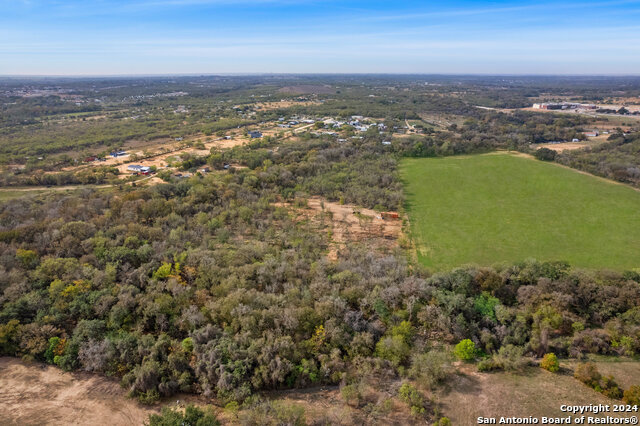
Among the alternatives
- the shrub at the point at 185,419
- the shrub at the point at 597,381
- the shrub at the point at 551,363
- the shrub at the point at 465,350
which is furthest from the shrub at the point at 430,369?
the shrub at the point at 185,419

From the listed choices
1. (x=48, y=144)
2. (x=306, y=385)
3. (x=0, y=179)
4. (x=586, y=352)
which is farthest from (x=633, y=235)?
(x=48, y=144)

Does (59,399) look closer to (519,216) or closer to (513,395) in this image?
(513,395)

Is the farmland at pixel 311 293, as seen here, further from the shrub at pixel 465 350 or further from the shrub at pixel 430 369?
the shrub at pixel 465 350

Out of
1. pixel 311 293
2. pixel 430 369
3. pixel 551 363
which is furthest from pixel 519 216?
pixel 311 293

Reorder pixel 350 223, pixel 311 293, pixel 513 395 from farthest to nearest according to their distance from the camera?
1. pixel 350 223
2. pixel 311 293
3. pixel 513 395

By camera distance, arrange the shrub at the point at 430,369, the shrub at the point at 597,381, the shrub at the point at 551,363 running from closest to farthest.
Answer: the shrub at the point at 597,381 < the shrub at the point at 430,369 < the shrub at the point at 551,363

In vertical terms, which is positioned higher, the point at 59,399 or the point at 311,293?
the point at 311,293
